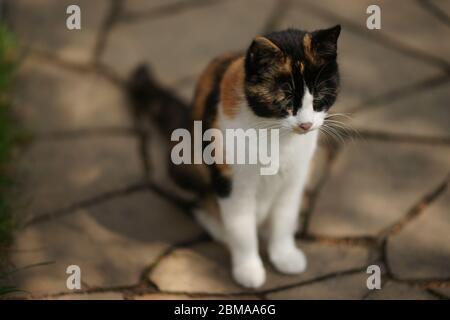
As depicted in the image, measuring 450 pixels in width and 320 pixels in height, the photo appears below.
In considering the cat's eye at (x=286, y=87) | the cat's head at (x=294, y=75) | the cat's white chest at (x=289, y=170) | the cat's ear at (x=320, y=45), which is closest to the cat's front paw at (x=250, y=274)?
the cat's white chest at (x=289, y=170)

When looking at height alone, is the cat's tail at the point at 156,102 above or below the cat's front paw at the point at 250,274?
above

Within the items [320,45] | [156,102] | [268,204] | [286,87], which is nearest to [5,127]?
[156,102]

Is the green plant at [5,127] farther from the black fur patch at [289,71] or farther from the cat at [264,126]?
the black fur patch at [289,71]

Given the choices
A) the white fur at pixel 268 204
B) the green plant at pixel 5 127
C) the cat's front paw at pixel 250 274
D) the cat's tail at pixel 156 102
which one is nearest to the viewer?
the white fur at pixel 268 204

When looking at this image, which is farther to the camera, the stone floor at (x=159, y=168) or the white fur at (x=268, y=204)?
the stone floor at (x=159, y=168)

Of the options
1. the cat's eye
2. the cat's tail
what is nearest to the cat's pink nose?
the cat's eye

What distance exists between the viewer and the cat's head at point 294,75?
208cm

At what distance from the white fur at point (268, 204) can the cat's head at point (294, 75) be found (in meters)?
0.01

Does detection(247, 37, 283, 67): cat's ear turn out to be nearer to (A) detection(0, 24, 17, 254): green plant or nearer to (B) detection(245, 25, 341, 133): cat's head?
(B) detection(245, 25, 341, 133): cat's head

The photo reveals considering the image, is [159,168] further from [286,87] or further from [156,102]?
[286,87]

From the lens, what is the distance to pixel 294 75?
2.09 metres

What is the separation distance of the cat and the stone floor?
115 mm
